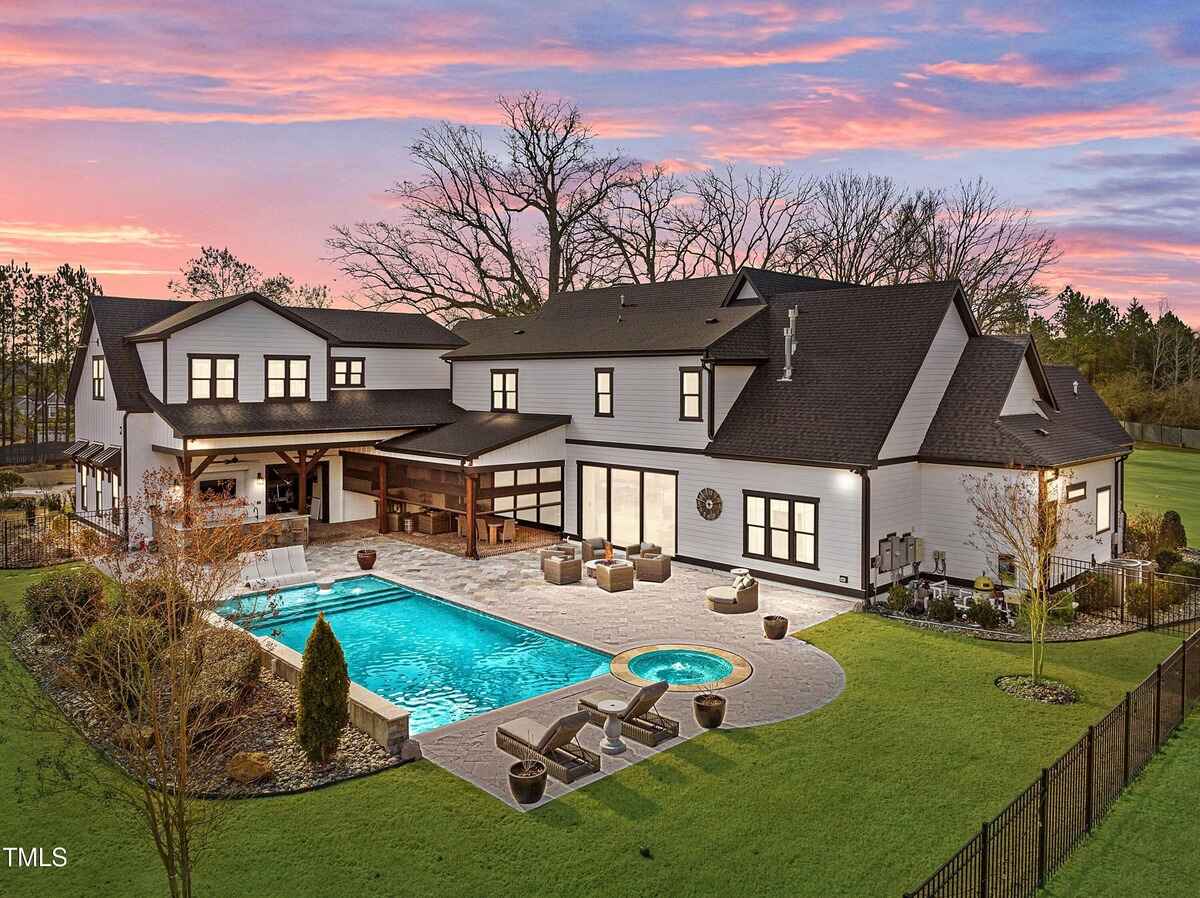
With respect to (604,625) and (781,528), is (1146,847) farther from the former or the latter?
(781,528)

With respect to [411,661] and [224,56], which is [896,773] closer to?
[411,661]

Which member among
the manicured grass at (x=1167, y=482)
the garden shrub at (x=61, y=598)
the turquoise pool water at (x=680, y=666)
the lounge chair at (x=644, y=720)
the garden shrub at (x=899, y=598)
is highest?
the manicured grass at (x=1167, y=482)

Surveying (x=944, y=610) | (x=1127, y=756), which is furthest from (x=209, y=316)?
(x=1127, y=756)

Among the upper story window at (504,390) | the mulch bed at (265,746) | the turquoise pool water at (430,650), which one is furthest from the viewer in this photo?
the upper story window at (504,390)

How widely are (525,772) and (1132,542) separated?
881 inches

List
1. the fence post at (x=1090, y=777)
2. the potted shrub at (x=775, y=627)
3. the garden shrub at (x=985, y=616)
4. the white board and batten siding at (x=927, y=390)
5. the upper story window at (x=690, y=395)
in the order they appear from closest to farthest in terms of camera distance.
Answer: the fence post at (x=1090, y=777) → the potted shrub at (x=775, y=627) → the garden shrub at (x=985, y=616) → the white board and batten siding at (x=927, y=390) → the upper story window at (x=690, y=395)

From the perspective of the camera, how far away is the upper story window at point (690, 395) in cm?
2189

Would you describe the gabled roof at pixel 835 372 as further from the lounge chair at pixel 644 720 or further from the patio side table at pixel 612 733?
the patio side table at pixel 612 733

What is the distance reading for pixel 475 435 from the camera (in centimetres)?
2545

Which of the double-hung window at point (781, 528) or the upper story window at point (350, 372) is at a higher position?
the upper story window at point (350, 372)

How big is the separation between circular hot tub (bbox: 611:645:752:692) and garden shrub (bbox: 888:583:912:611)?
4.93 metres

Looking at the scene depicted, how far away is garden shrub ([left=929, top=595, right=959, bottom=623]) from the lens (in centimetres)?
1669

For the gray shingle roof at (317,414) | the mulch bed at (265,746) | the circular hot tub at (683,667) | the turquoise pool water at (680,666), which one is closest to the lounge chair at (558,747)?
the mulch bed at (265,746)

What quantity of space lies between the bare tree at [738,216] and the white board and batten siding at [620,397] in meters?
26.8
